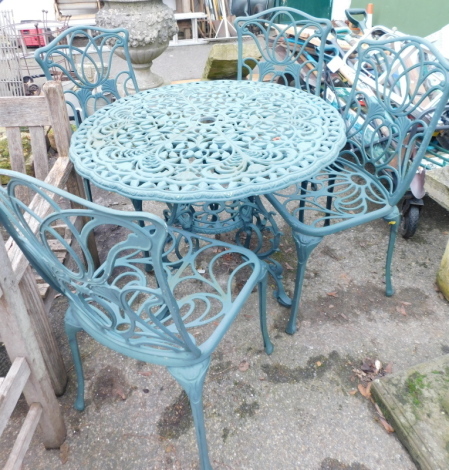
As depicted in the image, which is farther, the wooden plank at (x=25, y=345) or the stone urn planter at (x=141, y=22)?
the stone urn planter at (x=141, y=22)

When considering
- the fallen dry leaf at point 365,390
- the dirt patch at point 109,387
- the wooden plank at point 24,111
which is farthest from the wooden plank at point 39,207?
the fallen dry leaf at point 365,390

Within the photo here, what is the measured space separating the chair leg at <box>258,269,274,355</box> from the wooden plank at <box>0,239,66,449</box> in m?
0.95

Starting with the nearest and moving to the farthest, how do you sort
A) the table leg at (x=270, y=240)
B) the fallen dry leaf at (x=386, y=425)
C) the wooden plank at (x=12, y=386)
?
the wooden plank at (x=12, y=386), the fallen dry leaf at (x=386, y=425), the table leg at (x=270, y=240)

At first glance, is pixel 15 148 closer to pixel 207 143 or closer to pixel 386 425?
pixel 207 143

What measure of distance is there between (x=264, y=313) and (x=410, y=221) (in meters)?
1.47

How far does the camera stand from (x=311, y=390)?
196 cm

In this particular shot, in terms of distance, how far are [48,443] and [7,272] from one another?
845 mm

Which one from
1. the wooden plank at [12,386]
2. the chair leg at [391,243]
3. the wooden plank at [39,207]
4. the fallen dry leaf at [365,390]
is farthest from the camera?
the chair leg at [391,243]

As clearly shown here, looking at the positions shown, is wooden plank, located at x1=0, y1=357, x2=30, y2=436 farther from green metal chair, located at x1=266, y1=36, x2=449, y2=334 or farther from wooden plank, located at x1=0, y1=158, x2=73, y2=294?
green metal chair, located at x1=266, y1=36, x2=449, y2=334

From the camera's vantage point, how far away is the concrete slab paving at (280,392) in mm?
1717

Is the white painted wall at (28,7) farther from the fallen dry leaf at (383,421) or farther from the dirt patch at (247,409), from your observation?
the fallen dry leaf at (383,421)

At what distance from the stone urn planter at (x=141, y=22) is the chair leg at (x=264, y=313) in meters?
3.56

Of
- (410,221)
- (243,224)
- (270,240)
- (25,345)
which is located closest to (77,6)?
(243,224)

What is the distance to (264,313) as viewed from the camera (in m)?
2.00
